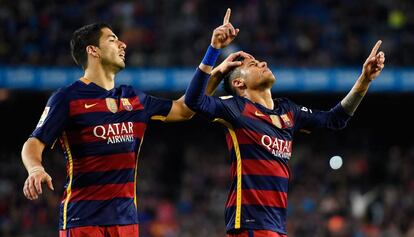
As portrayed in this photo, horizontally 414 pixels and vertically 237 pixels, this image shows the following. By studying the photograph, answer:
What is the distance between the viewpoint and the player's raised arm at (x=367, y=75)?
7.04 metres

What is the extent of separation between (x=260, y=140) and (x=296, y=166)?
40.6ft

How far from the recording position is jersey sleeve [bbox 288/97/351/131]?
23.3ft

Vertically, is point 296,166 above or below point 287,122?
below

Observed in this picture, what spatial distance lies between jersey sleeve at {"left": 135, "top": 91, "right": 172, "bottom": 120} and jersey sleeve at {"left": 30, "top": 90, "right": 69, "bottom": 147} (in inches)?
26.3

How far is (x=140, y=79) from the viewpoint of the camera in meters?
17.6

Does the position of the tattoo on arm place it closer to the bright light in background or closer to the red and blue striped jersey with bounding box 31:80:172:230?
the red and blue striped jersey with bounding box 31:80:172:230

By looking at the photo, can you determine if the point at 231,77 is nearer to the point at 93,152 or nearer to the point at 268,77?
the point at 268,77

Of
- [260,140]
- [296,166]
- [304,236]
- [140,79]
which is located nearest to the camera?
[260,140]

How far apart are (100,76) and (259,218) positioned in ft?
5.30

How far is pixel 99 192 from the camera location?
6043 mm

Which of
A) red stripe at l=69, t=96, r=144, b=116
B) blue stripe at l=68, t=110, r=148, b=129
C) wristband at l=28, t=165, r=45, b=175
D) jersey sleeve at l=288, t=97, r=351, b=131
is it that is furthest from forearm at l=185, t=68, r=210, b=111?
wristband at l=28, t=165, r=45, b=175

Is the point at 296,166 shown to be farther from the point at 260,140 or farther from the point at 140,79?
the point at 260,140

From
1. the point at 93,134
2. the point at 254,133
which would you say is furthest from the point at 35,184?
the point at 254,133

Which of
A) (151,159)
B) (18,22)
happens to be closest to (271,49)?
(151,159)
